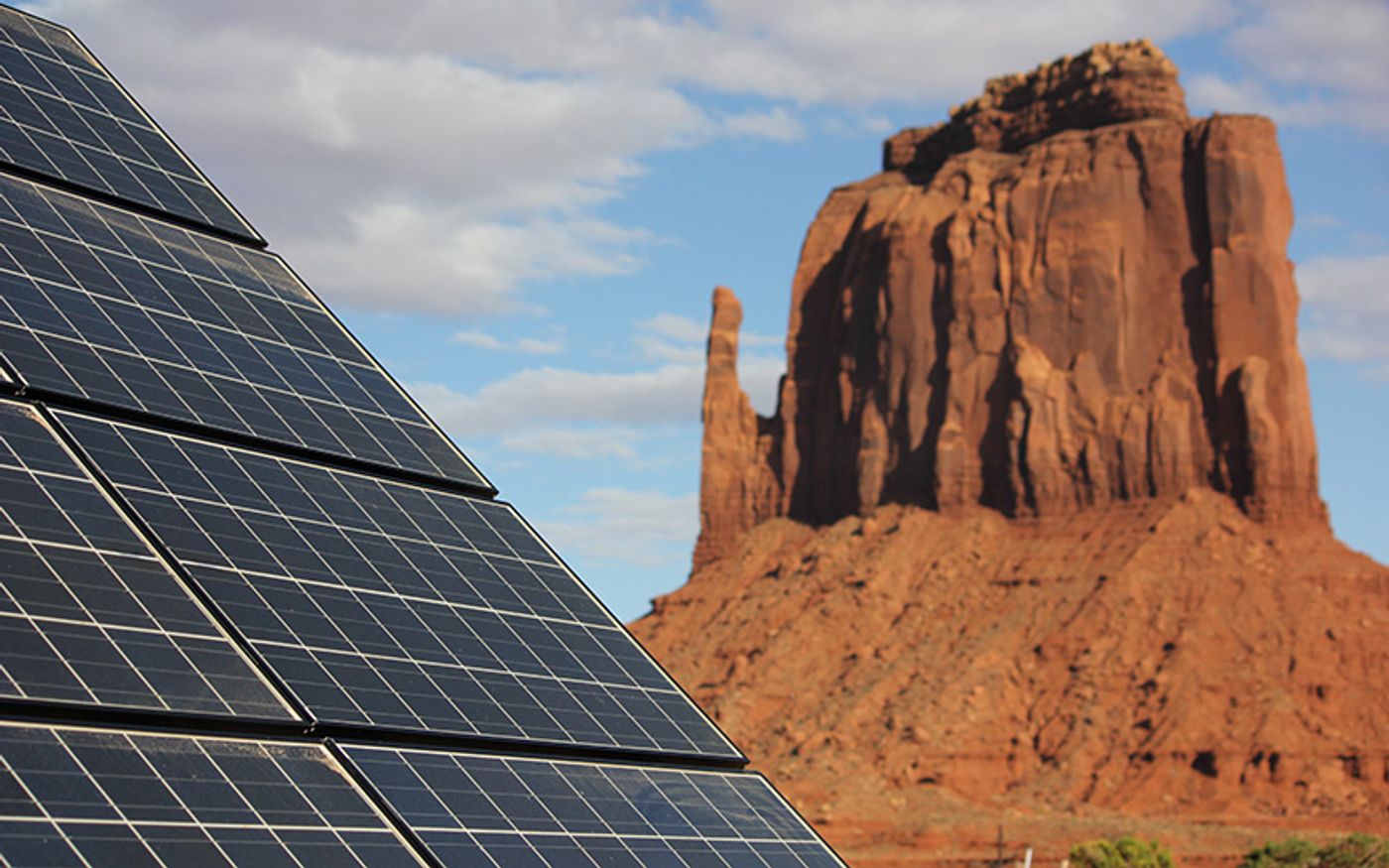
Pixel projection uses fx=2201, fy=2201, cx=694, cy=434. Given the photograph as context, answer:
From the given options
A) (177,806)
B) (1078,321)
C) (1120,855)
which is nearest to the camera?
(177,806)

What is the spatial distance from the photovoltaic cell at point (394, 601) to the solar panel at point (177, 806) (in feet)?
4.69

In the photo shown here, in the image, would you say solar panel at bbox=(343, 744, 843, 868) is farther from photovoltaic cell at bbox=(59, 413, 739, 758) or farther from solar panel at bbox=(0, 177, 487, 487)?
solar panel at bbox=(0, 177, 487, 487)

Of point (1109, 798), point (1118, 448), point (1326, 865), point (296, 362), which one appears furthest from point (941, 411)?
point (296, 362)

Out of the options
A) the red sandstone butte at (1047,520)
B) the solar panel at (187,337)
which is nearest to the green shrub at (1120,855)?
the red sandstone butte at (1047,520)

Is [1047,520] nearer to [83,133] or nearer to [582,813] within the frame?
[83,133]

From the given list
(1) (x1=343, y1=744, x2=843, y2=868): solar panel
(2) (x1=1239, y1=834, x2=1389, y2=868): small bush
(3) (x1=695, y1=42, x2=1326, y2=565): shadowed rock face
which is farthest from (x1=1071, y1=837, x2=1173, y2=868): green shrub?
(1) (x1=343, y1=744, x2=843, y2=868): solar panel

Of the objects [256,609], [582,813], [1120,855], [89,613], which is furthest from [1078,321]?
[89,613]

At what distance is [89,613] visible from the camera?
20766mm

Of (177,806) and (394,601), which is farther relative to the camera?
(394,601)

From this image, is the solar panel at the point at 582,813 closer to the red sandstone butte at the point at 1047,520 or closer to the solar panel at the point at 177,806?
the solar panel at the point at 177,806

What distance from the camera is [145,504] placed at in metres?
23.3

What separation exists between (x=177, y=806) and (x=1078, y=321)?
459 feet

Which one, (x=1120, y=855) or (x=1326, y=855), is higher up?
(x=1326, y=855)

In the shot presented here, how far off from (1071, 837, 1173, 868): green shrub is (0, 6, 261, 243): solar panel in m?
65.8
